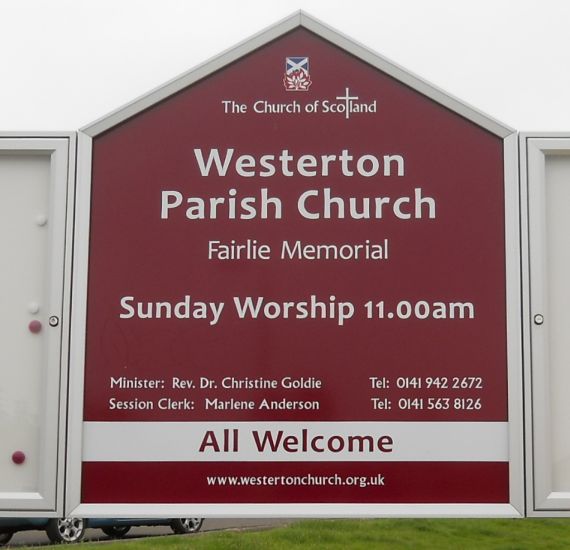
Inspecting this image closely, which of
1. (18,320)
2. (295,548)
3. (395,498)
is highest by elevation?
(18,320)

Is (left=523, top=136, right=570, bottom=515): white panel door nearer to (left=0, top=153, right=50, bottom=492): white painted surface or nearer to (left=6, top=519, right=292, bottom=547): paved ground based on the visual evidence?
(left=0, top=153, right=50, bottom=492): white painted surface

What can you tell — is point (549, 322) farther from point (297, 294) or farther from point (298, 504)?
point (298, 504)

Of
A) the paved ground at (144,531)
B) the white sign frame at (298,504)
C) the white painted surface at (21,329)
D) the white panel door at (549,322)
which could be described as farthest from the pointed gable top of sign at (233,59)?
the paved ground at (144,531)

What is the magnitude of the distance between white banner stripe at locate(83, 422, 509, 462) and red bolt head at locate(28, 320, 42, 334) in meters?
0.46

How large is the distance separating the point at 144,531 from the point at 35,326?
40.1ft

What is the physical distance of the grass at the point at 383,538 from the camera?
9.87 m

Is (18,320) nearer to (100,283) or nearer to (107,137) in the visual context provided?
(100,283)

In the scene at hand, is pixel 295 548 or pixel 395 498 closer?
pixel 395 498

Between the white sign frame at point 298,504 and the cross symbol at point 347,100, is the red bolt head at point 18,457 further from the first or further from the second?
the cross symbol at point 347,100

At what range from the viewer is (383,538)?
10367mm

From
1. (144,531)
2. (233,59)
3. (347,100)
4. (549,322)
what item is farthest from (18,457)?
(144,531)

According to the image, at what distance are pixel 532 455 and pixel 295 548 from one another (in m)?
6.42

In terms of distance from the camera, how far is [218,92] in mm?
3990

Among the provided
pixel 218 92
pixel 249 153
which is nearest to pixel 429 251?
pixel 249 153
